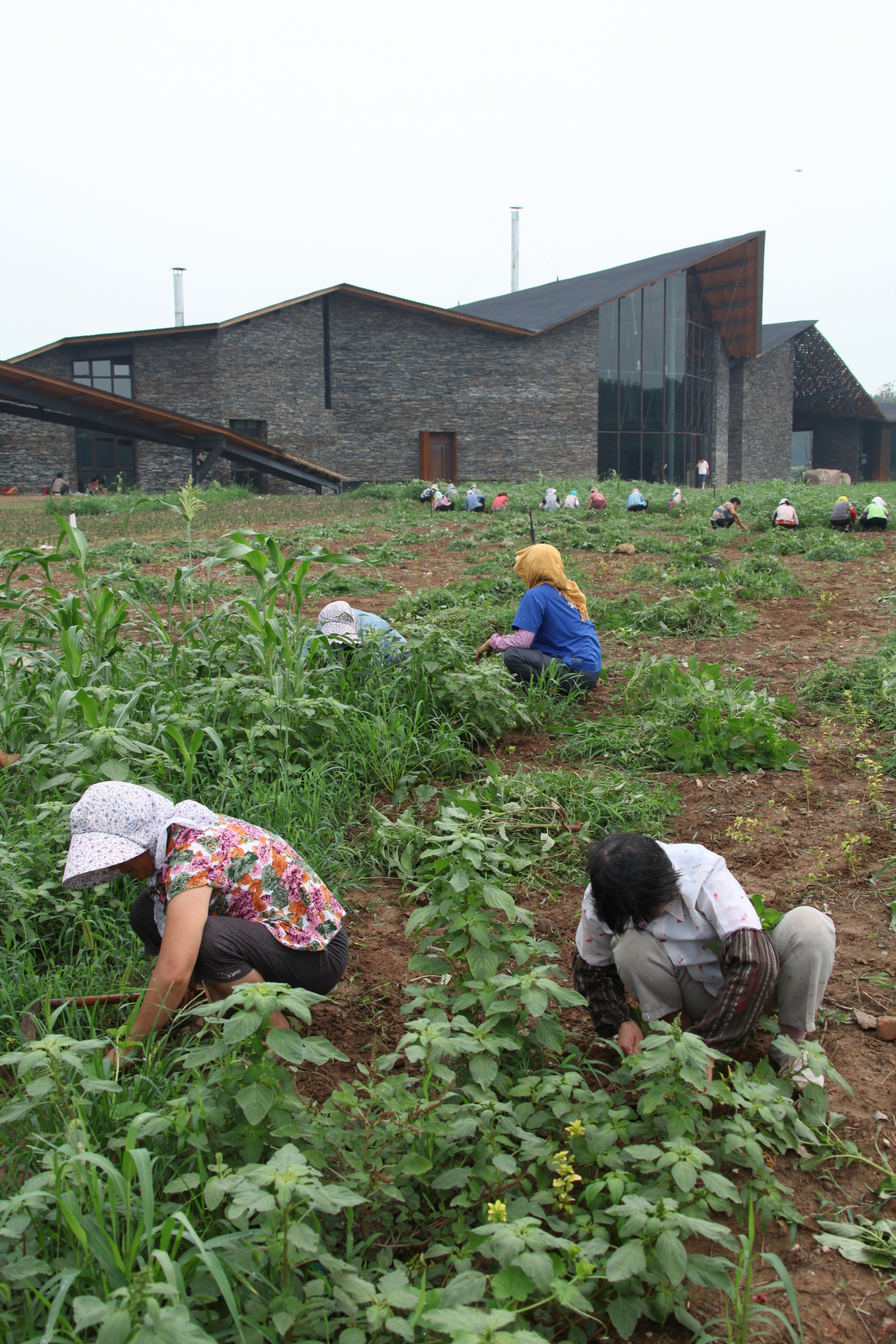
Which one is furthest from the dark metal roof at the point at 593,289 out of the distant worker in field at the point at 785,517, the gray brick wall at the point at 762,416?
the distant worker in field at the point at 785,517

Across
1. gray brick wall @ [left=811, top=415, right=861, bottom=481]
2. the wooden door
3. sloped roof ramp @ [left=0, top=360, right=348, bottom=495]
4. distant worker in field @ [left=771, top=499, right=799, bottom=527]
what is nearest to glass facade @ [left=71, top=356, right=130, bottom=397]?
sloped roof ramp @ [left=0, top=360, right=348, bottom=495]

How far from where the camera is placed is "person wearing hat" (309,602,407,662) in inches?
190

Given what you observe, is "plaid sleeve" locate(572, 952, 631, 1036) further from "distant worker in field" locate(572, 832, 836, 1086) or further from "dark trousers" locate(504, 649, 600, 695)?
"dark trousers" locate(504, 649, 600, 695)

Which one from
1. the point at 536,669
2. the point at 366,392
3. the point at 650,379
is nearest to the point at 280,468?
the point at 366,392

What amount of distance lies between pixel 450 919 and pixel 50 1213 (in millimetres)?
1059

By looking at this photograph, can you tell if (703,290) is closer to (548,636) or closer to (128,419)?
(128,419)

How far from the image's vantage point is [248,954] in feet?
8.16

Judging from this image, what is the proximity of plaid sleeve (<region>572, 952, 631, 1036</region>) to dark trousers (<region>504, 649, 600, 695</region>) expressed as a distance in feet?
9.10

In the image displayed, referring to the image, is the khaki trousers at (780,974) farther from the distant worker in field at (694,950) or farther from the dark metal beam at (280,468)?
the dark metal beam at (280,468)

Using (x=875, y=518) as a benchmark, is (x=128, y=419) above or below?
above

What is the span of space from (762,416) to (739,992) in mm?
34536

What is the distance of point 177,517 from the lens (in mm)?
14656

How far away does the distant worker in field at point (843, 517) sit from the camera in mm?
12445

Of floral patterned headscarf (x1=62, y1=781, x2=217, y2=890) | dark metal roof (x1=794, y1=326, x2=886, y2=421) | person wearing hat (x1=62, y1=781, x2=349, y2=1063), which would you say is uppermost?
Result: dark metal roof (x1=794, y1=326, x2=886, y2=421)
